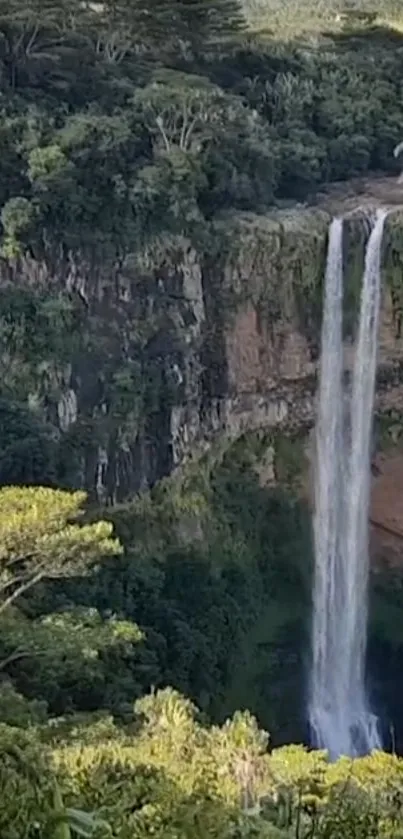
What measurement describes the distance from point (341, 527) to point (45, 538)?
395 inches

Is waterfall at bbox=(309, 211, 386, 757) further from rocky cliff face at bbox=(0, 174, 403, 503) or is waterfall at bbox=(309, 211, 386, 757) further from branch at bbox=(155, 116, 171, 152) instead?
branch at bbox=(155, 116, 171, 152)

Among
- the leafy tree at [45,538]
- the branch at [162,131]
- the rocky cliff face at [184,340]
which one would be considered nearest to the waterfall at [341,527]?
the rocky cliff face at [184,340]

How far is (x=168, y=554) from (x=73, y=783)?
38.1ft

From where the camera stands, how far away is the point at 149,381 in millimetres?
15953

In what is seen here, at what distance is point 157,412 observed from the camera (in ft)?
53.2

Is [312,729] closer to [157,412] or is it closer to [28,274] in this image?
[157,412]

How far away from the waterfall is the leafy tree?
9235 millimetres

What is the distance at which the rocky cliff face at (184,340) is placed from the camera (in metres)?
15.1

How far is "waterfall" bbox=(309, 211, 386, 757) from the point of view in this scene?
1730 cm

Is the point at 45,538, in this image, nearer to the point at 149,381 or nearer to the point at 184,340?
the point at 149,381

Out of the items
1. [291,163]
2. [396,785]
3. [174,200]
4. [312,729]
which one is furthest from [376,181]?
[396,785]

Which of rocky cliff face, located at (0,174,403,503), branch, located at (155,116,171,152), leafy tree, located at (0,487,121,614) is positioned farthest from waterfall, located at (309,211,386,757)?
leafy tree, located at (0,487,121,614)

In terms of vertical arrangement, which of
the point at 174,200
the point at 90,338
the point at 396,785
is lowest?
the point at 396,785

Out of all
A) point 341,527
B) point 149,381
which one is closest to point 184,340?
point 149,381
